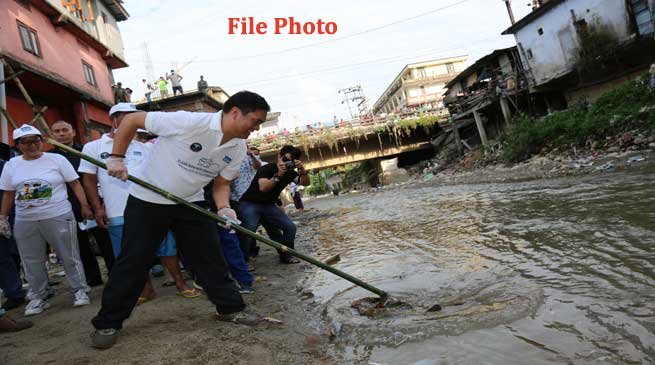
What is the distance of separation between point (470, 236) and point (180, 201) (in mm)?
3767

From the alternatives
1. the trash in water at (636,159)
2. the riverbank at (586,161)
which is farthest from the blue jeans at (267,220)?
the trash in water at (636,159)

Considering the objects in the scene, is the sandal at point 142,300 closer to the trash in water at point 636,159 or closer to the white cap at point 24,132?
the white cap at point 24,132

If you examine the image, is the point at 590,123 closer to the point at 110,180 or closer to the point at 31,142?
the point at 110,180

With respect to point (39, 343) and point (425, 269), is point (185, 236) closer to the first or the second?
point (39, 343)

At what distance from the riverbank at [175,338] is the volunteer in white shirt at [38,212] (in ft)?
0.91

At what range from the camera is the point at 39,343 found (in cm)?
277

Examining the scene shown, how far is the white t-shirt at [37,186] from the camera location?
3533 mm

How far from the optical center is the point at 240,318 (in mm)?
2941

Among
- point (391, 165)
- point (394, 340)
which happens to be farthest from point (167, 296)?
point (391, 165)

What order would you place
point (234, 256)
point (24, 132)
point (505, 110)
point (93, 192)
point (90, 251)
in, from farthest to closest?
point (505, 110) → point (90, 251) → point (234, 256) → point (93, 192) → point (24, 132)

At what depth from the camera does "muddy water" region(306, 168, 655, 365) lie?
2242 mm

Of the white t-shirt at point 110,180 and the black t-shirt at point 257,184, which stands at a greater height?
the white t-shirt at point 110,180

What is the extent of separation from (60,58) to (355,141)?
Answer: 1644cm

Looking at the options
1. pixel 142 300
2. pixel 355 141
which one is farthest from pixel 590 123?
pixel 355 141
